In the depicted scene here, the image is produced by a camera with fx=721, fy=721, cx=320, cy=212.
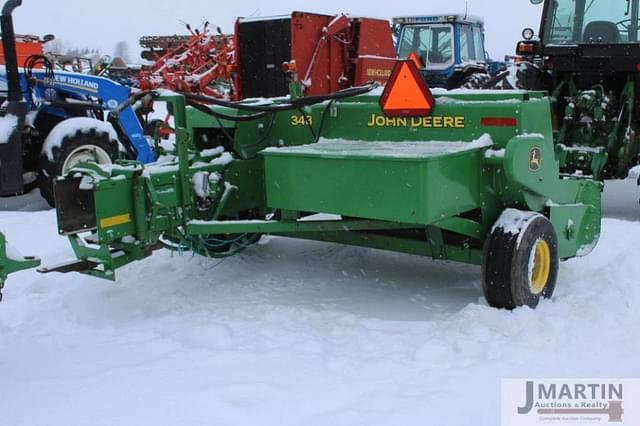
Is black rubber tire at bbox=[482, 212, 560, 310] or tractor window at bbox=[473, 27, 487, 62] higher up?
tractor window at bbox=[473, 27, 487, 62]

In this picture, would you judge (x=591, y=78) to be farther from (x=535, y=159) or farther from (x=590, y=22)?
(x=535, y=159)

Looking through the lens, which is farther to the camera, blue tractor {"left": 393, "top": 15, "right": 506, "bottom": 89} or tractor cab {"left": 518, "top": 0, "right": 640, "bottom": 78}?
blue tractor {"left": 393, "top": 15, "right": 506, "bottom": 89}

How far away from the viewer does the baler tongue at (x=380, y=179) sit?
11.9 feet

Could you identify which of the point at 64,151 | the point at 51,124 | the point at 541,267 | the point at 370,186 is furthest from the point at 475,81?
the point at 370,186

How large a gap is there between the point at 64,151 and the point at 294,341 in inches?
175

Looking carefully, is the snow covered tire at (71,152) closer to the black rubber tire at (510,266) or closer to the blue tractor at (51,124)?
the blue tractor at (51,124)

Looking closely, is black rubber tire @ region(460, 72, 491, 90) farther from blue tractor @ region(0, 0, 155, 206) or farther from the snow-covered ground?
the snow-covered ground

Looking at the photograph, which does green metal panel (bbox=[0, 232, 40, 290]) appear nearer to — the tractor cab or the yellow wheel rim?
the yellow wheel rim

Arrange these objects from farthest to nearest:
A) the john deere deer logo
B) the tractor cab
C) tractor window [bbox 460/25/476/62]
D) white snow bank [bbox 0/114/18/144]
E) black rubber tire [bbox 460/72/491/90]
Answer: tractor window [bbox 460/25/476/62] → black rubber tire [bbox 460/72/491/90] → the tractor cab → white snow bank [bbox 0/114/18/144] → the john deere deer logo

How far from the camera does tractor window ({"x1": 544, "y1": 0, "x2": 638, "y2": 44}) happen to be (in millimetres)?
7309

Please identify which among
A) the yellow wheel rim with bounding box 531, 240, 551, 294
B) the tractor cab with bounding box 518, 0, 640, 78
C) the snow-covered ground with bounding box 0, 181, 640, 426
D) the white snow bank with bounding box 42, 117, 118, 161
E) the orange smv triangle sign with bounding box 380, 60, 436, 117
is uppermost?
the tractor cab with bounding box 518, 0, 640, 78

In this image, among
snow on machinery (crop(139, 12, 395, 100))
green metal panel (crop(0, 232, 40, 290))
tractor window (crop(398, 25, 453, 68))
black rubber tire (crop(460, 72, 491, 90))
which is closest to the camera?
green metal panel (crop(0, 232, 40, 290))

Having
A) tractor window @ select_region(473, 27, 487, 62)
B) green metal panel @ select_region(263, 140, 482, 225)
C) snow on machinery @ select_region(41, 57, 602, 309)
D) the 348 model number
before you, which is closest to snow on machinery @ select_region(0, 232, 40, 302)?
snow on machinery @ select_region(41, 57, 602, 309)

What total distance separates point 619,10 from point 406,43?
224 inches
